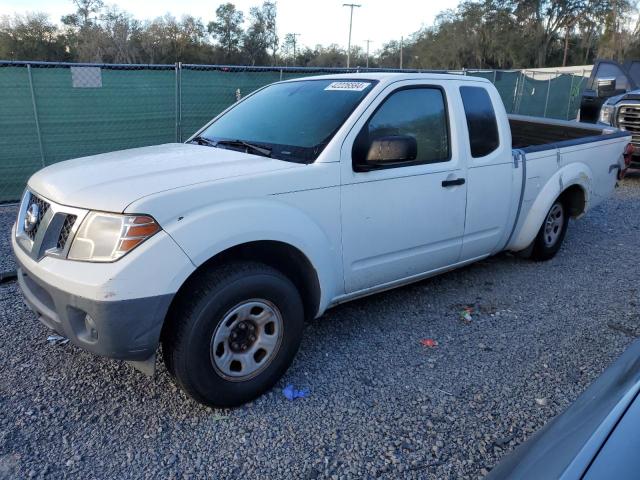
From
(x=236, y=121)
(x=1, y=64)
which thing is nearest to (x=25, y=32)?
(x=1, y=64)

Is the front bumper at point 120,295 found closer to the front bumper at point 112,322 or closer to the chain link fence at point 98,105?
the front bumper at point 112,322

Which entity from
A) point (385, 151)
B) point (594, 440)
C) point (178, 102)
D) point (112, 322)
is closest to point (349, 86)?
point (385, 151)

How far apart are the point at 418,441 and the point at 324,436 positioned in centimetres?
49

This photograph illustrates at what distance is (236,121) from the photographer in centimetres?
400

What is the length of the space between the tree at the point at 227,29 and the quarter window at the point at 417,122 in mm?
→ 71851

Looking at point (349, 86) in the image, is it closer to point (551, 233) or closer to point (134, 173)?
point (134, 173)

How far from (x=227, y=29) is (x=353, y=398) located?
76.0m

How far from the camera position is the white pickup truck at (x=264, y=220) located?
2521 millimetres

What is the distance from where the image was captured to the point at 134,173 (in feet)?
9.53

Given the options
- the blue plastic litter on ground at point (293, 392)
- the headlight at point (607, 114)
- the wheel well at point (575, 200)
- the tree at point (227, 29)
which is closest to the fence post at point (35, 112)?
the blue plastic litter on ground at point (293, 392)

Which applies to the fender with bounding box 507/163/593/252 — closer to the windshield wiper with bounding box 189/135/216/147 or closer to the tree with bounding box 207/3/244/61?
the windshield wiper with bounding box 189/135/216/147

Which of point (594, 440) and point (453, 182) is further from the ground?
point (453, 182)

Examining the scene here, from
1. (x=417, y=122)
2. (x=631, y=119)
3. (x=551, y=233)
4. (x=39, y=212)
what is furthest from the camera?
(x=631, y=119)

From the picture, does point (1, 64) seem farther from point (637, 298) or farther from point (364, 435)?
point (637, 298)
